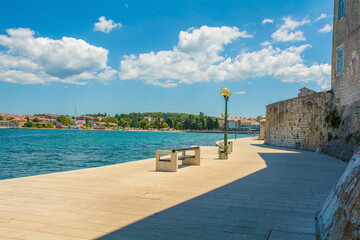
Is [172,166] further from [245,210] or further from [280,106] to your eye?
[280,106]

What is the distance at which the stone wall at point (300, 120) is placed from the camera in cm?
2084

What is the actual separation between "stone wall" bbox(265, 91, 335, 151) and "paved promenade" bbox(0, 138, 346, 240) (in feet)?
44.8

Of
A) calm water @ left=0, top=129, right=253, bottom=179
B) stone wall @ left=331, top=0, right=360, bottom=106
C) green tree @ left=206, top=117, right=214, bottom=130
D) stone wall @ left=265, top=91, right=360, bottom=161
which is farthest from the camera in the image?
green tree @ left=206, top=117, right=214, bottom=130

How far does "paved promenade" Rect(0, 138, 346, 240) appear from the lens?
13.1 feet

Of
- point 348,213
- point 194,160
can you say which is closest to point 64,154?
point 194,160

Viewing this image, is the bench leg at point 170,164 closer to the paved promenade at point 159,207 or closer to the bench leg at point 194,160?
the paved promenade at point 159,207

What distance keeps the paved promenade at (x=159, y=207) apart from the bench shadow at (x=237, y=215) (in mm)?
14

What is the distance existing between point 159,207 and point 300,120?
21279 mm

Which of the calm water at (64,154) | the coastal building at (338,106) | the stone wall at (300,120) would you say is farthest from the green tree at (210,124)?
the coastal building at (338,106)

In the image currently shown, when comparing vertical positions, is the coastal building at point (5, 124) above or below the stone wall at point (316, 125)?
below

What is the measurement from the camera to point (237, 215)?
16.0 ft

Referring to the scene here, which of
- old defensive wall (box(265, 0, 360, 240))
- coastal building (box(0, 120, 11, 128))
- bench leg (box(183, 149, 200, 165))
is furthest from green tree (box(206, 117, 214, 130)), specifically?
bench leg (box(183, 149, 200, 165))

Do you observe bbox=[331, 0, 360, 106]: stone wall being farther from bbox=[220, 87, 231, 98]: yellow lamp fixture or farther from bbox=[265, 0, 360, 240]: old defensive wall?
bbox=[220, 87, 231, 98]: yellow lamp fixture

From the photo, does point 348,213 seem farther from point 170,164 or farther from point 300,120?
point 300,120
